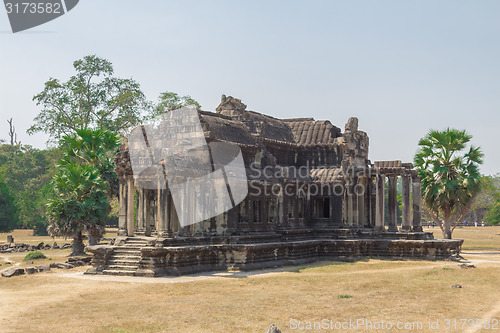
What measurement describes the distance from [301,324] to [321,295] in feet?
15.4

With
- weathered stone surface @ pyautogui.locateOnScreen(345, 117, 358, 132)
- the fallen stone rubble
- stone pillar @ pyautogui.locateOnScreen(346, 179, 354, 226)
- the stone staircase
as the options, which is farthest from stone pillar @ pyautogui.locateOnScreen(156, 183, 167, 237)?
weathered stone surface @ pyautogui.locateOnScreen(345, 117, 358, 132)

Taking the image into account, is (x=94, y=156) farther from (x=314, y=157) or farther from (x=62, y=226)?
(x=314, y=157)

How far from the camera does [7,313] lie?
48.5 ft

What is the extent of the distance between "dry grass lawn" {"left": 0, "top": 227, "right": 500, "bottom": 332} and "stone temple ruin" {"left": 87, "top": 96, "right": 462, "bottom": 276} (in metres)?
2.15

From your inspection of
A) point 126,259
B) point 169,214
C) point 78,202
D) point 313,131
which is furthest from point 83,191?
point 313,131

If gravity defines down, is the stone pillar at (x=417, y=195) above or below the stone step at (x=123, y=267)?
above

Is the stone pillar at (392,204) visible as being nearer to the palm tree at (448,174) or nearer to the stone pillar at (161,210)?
the palm tree at (448,174)

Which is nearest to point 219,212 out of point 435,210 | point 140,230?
point 140,230

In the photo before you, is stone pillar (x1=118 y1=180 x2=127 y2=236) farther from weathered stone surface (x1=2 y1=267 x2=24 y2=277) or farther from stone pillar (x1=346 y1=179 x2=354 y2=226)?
stone pillar (x1=346 y1=179 x2=354 y2=226)

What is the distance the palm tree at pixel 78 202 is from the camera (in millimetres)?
31922

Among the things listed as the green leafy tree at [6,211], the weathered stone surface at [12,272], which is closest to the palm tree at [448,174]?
the weathered stone surface at [12,272]

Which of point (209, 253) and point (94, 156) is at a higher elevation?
point (94, 156)

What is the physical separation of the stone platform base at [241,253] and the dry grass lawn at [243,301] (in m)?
1.57

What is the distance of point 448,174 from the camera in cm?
3750
